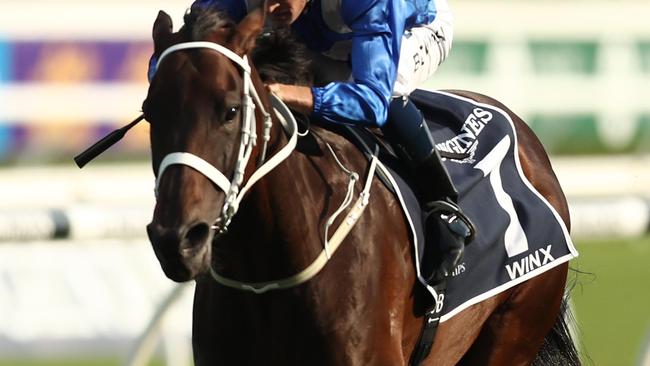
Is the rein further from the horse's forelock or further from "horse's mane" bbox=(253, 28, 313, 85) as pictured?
"horse's mane" bbox=(253, 28, 313, 85)

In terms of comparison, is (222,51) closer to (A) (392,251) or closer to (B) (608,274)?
(A) (392,251)

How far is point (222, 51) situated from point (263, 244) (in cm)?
54

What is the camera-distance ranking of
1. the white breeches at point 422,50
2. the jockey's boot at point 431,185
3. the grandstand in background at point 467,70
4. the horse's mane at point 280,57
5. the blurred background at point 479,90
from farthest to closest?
the grandstand in background at point 467,70 < the blurred background at point 479,90 < the white breeches at point 422,50 < the jockey's boot at point 431,185 < the horse's mane at point 280,57

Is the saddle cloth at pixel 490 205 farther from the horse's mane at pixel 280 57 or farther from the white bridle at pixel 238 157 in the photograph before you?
the white bridle at pixel 238 157

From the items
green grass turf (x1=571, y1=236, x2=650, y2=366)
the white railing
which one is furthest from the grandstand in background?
green grass turf (x1=571, y1=236, x2=650, y2=366)

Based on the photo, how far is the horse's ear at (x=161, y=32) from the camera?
10.4ft

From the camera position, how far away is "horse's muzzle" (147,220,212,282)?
2900mm

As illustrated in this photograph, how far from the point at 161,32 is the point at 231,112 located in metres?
0.28

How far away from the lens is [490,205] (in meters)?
4.27

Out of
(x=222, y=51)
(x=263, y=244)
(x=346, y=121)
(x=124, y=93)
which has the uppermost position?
(x=222, y=51)

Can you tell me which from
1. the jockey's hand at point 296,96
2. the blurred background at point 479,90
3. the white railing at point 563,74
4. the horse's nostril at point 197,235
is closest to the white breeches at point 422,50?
the jockey's hand at point 296,96

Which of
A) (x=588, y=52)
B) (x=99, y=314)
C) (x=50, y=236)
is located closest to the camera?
(x=50, y=236)

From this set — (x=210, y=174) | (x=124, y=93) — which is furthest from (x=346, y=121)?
(x=124, y=93)

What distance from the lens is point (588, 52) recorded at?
13938mm
